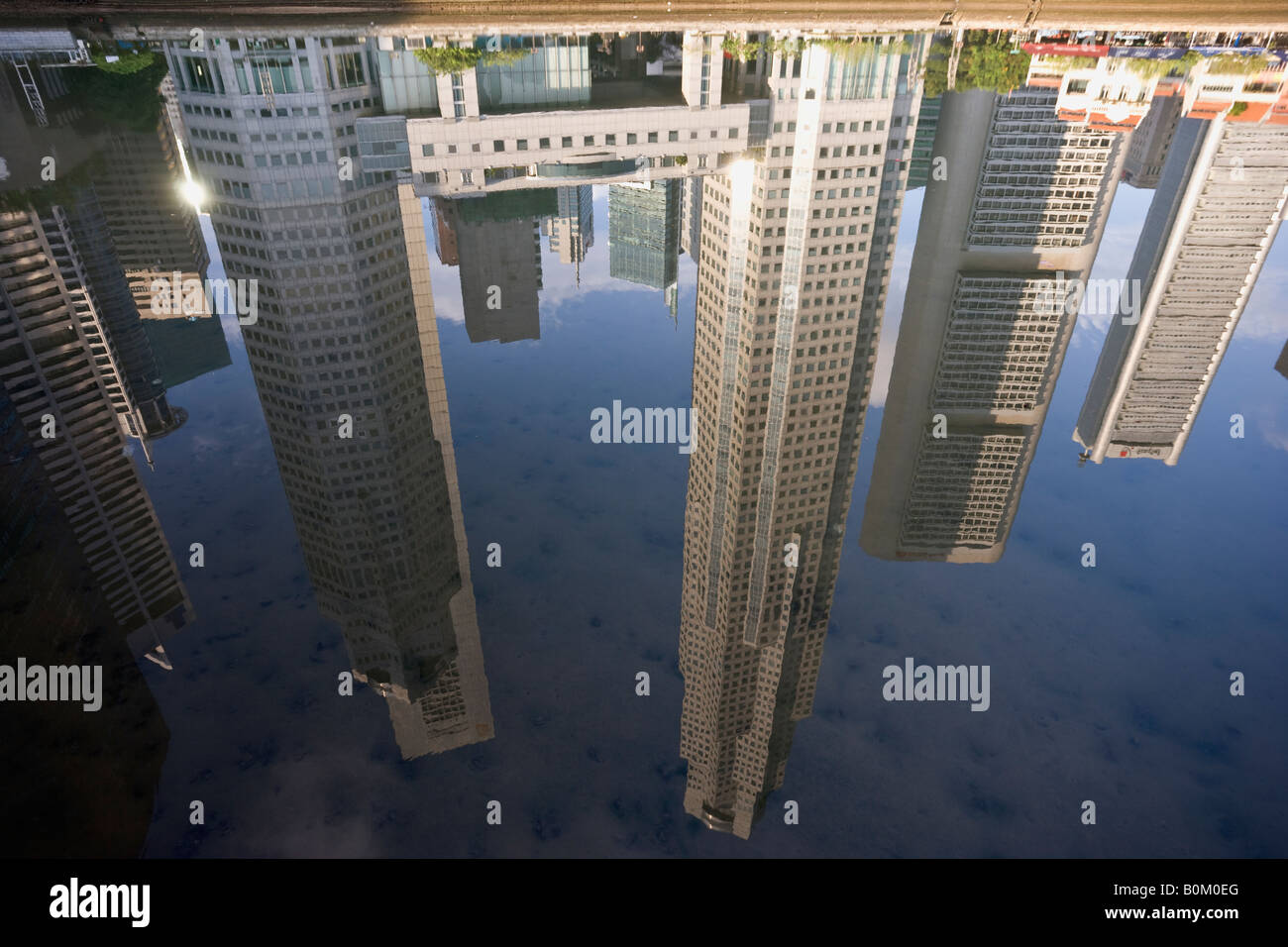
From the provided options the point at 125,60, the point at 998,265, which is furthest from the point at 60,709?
the point at 998,265

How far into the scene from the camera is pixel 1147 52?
101938 mm

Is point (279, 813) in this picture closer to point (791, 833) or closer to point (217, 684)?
point (217, 684)

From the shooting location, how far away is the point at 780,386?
4688 inches

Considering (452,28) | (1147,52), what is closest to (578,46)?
(452,28)

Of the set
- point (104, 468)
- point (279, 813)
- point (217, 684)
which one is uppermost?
point (104, 468)

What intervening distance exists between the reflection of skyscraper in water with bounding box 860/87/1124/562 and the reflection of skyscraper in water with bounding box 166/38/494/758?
128 meters

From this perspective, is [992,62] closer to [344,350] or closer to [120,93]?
[344,350]

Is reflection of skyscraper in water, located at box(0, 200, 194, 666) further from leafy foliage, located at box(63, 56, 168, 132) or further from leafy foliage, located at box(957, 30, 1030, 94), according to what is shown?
leafy foliage, located at box(957, 30, 1030, 94)

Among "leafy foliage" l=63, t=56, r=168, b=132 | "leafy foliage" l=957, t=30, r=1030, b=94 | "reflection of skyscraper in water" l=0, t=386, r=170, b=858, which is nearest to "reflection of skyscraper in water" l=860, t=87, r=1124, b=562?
"leafy foliage" l=957, t=30, r=1030, b=94

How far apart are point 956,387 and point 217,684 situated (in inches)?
8875

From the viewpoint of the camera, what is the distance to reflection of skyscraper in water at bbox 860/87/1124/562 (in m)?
156

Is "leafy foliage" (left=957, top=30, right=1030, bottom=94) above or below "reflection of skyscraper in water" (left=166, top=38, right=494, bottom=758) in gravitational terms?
above

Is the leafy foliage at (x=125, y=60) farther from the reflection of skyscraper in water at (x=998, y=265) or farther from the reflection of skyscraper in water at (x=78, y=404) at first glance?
the reflection of skyscraper in water at (x=998, y=265)

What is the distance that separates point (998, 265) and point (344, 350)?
509 feet
